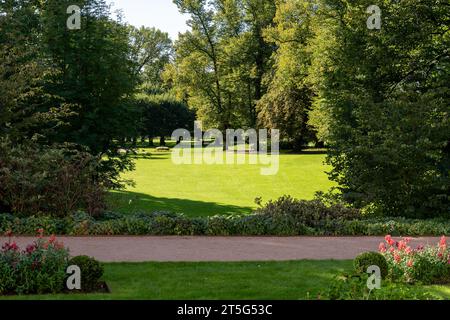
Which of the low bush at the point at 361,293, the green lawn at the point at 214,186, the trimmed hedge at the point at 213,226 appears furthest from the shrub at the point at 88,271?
the green lawn at the point at 214,186

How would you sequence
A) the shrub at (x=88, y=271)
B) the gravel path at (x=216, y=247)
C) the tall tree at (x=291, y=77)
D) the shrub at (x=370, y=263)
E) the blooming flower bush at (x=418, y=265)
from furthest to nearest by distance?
the tall tree at (x=291, y=77) < the gravel path at (x=216, y=247) < the blooming flower bush at (x=418, y=265) < the shrub at (x=370, y=263) < the shrub at (x=88, y=271)

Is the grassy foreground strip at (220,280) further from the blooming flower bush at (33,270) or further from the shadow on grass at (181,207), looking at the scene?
the shadow on grass at (181,207)

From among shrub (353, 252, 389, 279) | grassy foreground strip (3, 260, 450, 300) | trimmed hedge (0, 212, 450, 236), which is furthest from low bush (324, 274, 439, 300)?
trimmed hedge (0, 212, 450, 236)

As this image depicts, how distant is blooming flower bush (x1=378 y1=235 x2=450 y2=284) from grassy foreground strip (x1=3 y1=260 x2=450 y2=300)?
36 centimetres

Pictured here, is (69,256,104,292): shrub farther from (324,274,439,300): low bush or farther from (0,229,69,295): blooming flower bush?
(324,274,439,300): low bush

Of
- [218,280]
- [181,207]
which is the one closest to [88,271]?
[218,280]

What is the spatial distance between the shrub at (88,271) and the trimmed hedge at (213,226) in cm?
422

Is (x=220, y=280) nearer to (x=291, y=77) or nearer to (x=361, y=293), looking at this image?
(x=361, y=293)

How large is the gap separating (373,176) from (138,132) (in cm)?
869

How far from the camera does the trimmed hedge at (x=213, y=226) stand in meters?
12.1

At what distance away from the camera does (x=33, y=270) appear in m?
A: 7.80

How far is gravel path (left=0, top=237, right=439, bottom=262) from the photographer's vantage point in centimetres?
1017

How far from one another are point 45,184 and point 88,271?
20.0ft
